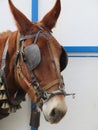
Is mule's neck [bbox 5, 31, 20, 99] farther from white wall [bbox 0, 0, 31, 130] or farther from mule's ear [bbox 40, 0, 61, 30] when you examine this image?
white wall [bbox 0, 0, 31, 130]

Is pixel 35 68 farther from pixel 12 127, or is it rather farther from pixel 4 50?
pixel 12 127

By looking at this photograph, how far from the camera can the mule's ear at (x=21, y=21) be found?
1.00m

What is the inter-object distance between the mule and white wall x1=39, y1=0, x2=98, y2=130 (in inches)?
11.5

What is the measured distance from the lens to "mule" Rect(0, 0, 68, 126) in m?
0.94

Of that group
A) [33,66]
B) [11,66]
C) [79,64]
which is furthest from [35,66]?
[79,64]

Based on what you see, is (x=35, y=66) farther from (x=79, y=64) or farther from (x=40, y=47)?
(x=79, y=64)

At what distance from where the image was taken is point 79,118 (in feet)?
4.55

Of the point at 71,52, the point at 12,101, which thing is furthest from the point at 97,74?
the point at 12,101

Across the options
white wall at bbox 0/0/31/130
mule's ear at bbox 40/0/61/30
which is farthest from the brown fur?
white wall at bbox 0/0/31/130

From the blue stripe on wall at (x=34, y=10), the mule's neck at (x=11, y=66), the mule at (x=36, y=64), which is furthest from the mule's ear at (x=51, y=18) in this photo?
the blue stripe on wall at (x=34, y=10)

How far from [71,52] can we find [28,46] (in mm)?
418

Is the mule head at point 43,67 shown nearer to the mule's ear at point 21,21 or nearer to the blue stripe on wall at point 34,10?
the mule's ear at point 21,21

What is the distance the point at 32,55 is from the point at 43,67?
5 centimetres

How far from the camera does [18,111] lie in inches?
54.5
